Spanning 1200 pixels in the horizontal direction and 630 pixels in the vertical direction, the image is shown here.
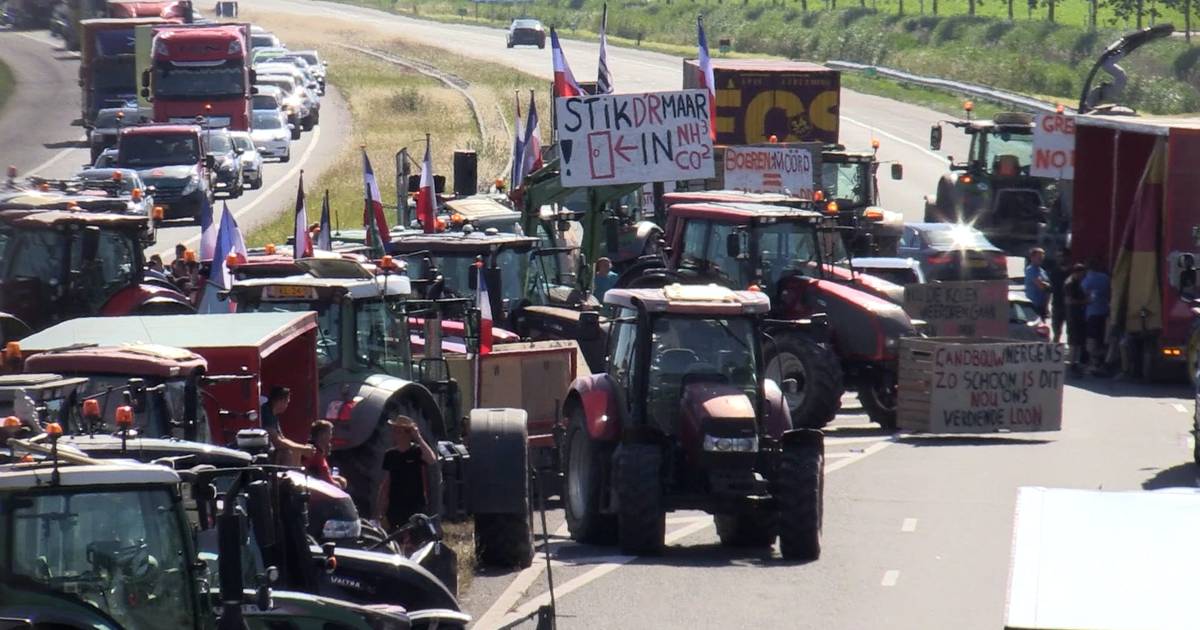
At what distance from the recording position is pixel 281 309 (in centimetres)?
1614

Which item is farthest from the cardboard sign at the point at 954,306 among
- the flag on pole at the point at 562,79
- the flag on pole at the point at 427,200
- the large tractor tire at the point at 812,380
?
the flag on pole at the point at 427,200

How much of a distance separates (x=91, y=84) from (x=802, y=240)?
117 ft

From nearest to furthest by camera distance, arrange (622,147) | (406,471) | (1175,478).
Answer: (406,471), (1175,478), (622,147)

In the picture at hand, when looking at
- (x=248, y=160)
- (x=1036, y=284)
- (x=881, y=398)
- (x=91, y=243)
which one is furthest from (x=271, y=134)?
(x=91, y=243)

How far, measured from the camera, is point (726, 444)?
15234mm

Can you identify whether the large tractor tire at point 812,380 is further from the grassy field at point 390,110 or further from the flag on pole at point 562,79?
the grassy field at point 390,110

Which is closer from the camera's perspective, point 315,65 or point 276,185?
point 276,185

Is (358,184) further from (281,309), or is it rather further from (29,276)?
(281,309)

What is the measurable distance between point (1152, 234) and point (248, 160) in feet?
85.8

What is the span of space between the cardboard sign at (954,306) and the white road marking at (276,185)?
51.9 feet

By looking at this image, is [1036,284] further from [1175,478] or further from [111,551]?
[111,551]

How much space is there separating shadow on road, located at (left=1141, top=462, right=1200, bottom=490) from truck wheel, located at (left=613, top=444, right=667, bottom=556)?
533 centimetres

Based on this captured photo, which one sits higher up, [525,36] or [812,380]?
[525,36]

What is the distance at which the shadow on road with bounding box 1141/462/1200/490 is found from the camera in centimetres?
1875
